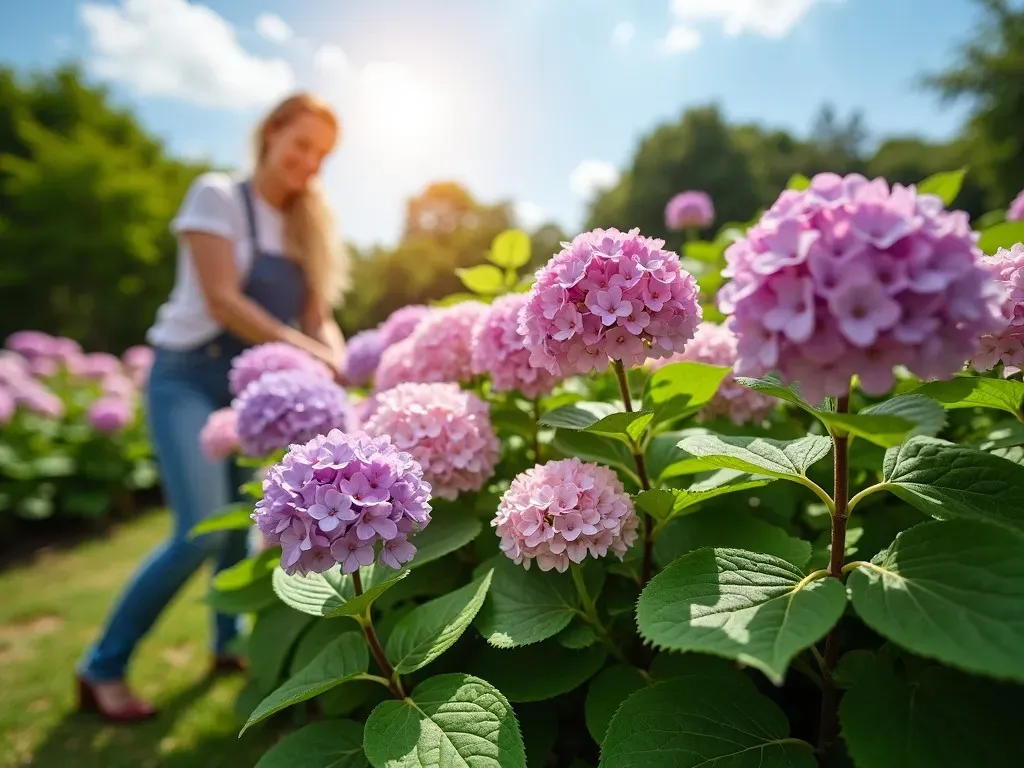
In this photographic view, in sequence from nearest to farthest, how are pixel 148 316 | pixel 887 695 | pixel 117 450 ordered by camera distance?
Result: pixel 887 695 → pixel 117 450 → pixel 148 316

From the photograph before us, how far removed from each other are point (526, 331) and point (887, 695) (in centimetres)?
77

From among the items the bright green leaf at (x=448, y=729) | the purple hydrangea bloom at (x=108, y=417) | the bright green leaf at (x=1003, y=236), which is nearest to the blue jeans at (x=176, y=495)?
the bright green leaf at (x=448, y=729)

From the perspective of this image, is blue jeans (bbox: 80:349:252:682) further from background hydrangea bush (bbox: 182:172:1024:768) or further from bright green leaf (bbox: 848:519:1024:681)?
bright green leaf (bbox: 848:519:1024:681)

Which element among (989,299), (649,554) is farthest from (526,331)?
(989,299)

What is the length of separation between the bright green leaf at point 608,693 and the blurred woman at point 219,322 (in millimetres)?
1794

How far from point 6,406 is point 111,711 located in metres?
4.82

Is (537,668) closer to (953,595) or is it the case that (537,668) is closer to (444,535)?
(444,535)

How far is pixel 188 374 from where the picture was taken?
3199mm

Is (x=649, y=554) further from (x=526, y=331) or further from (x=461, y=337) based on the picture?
(x=461, y=337)

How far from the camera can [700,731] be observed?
1003mm

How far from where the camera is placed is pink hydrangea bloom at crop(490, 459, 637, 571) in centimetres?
114

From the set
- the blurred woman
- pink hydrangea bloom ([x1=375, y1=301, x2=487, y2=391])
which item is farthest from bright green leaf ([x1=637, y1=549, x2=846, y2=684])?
the blurred woman

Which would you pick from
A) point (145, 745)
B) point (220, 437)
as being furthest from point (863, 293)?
point (145, 745)

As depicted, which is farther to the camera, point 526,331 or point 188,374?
point 188,374
